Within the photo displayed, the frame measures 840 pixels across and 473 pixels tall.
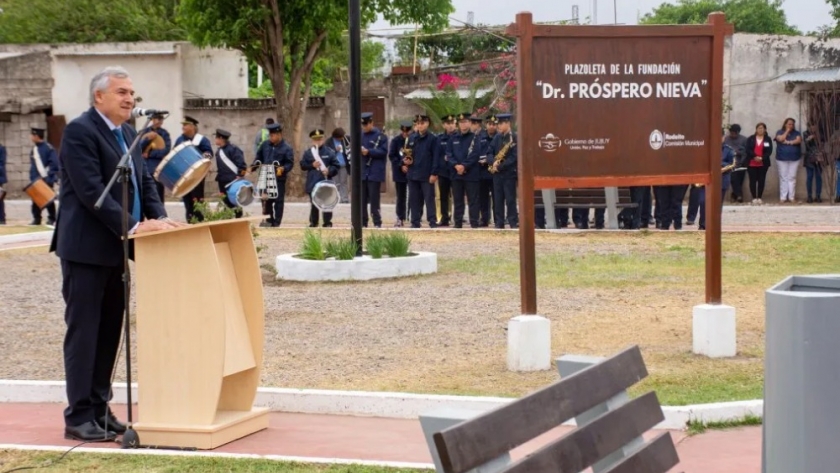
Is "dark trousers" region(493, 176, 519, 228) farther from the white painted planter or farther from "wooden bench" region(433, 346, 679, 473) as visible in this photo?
"wooden bench" region(433, 346, 679, 473)

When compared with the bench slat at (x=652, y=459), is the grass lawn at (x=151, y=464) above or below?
below

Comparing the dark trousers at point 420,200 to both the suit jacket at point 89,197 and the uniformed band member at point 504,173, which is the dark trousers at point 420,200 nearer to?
the uniformed band member at point 504,173

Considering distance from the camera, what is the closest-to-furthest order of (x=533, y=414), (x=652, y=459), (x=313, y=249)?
(x=533, y=414) < (x=652, y=459) < (x=313, y=249)

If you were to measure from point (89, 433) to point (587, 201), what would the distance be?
15605mm

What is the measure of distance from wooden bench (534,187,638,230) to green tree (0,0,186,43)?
3313 cm

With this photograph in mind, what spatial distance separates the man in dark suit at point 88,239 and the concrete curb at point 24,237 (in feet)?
A: 48.6

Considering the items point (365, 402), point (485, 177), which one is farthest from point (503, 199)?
point (365, 402)

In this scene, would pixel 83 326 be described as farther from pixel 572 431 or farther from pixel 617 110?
pixel 572 431

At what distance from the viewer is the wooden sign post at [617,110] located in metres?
9.31

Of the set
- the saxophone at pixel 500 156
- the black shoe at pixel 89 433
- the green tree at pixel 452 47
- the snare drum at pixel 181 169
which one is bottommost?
the black shoe at pixel 89 433

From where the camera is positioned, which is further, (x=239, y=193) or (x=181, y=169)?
(x=239, y=193)

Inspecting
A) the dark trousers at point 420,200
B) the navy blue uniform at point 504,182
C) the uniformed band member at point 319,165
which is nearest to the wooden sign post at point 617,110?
the navy blue uniform at point 504,182

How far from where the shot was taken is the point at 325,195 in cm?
2220

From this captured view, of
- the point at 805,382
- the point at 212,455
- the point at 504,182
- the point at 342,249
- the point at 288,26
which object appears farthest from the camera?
the point at 288,26
